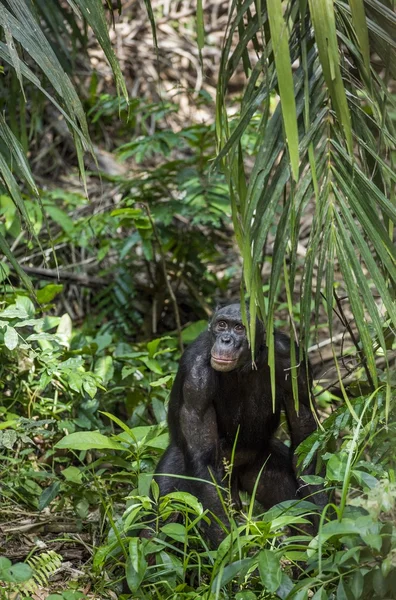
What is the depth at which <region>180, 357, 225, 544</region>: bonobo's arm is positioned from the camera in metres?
3.83

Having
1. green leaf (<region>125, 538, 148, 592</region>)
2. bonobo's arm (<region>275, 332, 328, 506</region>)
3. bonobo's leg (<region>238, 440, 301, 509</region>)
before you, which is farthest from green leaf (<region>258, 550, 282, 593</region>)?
bonobo's leg (<region>238, 440, 301, 509</region>)

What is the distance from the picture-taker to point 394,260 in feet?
9.13

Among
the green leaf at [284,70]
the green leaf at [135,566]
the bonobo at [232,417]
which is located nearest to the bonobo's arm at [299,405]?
the bonobo at [232,417]

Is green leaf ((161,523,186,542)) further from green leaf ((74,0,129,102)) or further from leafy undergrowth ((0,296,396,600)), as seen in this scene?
green leaf ((74,0,129,102))

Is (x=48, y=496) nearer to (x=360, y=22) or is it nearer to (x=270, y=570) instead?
(x=270, y=570)

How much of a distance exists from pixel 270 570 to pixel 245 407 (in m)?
1.49

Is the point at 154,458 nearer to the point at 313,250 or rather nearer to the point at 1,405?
the point at 1,405

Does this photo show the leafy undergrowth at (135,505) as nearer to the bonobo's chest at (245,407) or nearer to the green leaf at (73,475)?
the green leaf at (73,475)

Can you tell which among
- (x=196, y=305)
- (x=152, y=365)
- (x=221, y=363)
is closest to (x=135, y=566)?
(x=221, y=363)

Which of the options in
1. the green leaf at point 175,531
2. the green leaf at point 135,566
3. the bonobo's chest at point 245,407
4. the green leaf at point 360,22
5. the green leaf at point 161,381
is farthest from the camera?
the green leaf at point 161,381

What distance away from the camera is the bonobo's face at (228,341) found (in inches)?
155

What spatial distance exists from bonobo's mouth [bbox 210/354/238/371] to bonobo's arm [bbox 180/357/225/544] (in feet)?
0.34

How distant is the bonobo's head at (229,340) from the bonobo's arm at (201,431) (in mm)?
105

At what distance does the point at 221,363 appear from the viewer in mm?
3918
